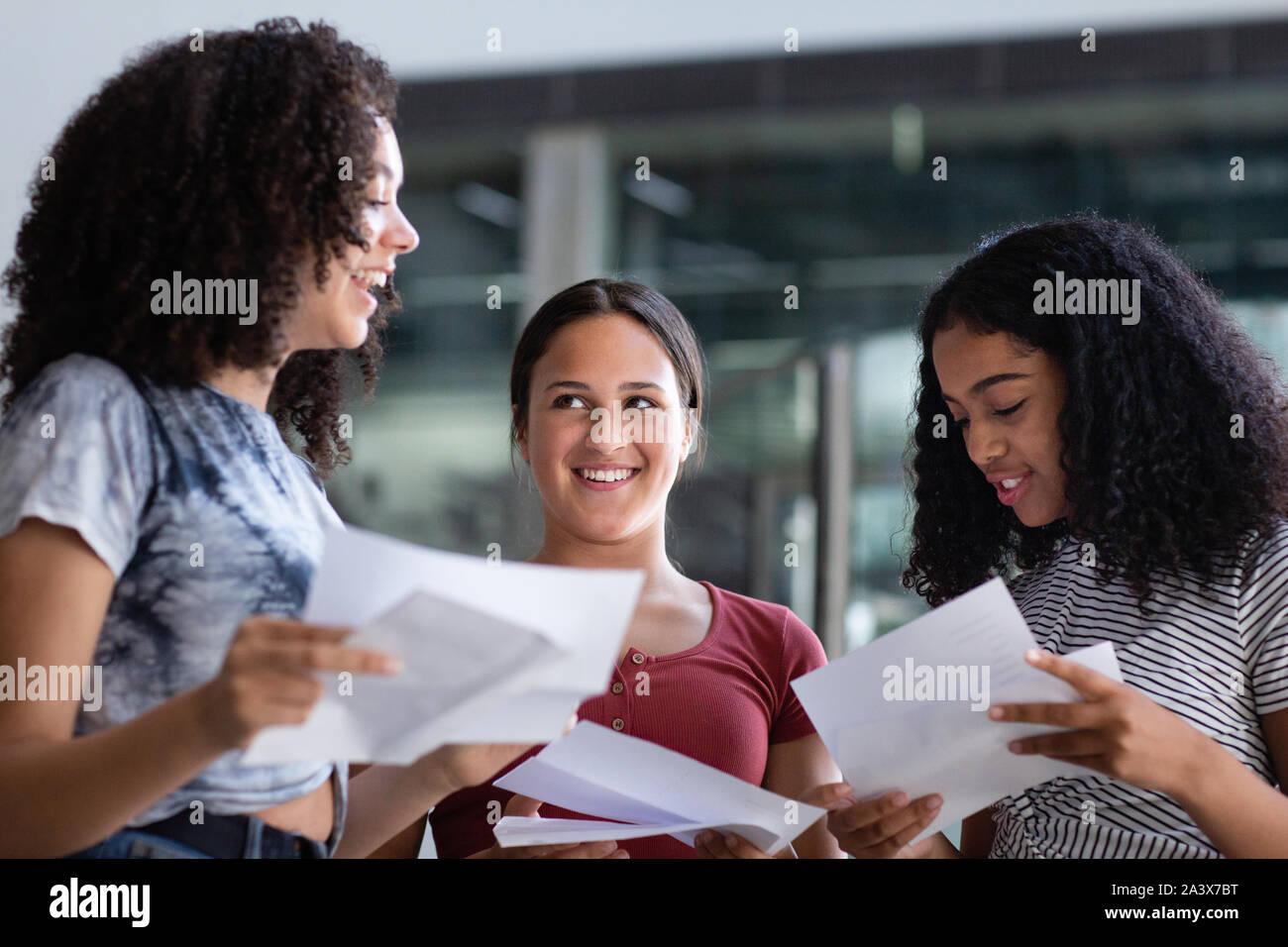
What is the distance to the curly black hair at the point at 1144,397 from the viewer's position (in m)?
1.35

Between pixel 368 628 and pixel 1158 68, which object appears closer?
pixel 368 628

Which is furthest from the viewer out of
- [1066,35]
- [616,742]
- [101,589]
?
[1066,35]

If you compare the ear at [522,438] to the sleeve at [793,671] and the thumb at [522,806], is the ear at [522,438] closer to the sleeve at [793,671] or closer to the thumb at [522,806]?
the sleeve at [793,671]

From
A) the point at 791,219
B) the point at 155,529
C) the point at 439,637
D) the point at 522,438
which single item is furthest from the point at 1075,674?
the point at 791,219

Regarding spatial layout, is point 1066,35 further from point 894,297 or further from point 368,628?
point 368,628

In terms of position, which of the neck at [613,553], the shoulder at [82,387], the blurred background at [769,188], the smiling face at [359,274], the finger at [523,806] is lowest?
the finger at [523,806]

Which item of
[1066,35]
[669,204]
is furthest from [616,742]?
[669,204]

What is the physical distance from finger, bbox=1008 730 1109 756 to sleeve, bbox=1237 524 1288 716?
26cm

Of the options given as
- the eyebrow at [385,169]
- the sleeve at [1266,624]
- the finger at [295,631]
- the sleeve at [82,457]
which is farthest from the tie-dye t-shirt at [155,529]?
the sleeve at [1266,624]

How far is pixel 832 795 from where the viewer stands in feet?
3.88

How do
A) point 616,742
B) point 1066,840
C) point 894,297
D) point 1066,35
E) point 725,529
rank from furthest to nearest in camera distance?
point 894,297, point 1066,35, point 725,529, point 1066,840, point 616,742

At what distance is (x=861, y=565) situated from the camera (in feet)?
11.7

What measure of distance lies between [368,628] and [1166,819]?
0.83 metres

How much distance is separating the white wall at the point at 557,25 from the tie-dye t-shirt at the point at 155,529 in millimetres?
2690
